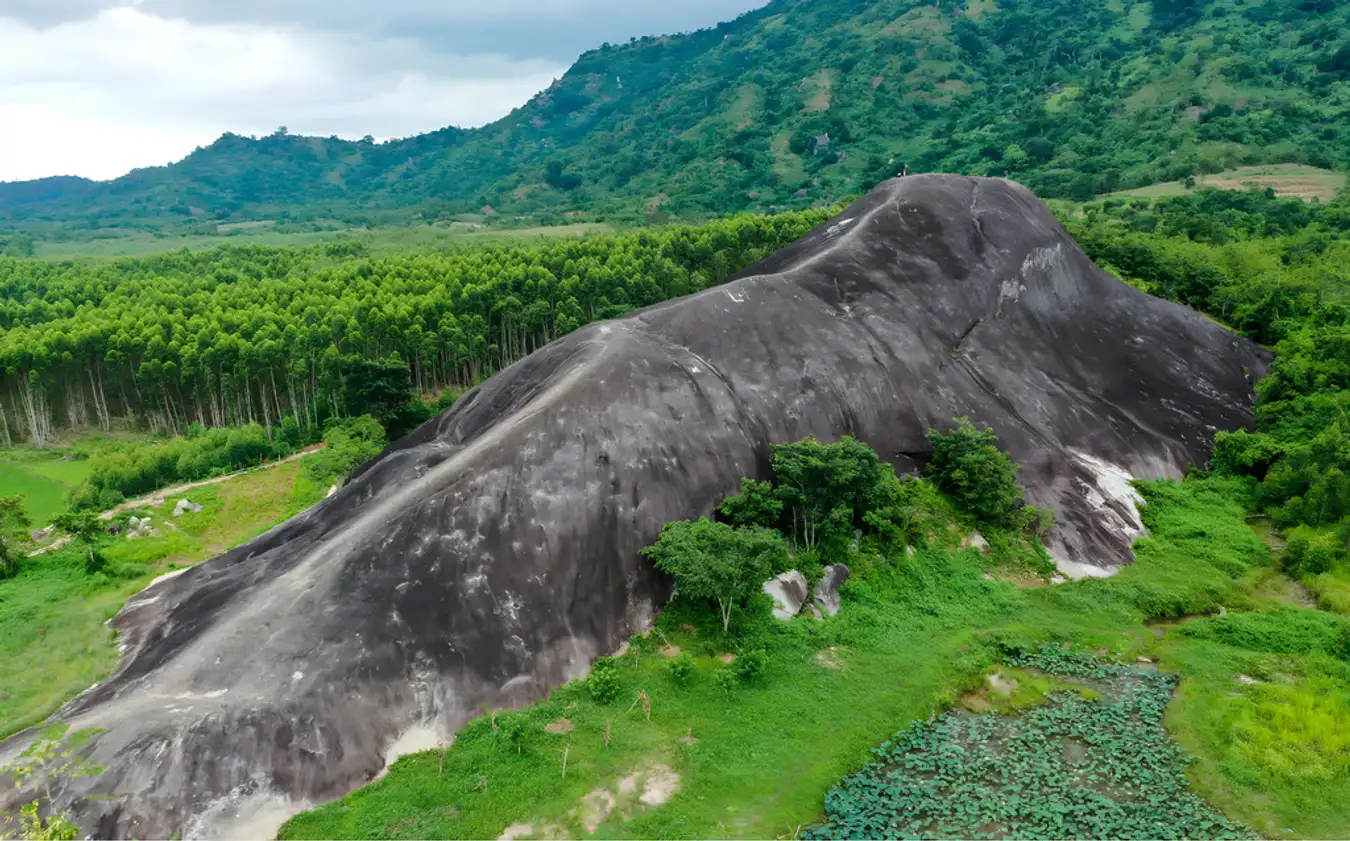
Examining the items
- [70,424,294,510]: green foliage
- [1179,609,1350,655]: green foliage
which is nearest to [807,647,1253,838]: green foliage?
[1179,609,1350,655]: green foliage

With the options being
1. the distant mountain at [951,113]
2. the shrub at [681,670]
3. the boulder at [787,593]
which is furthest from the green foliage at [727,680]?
the distant mountain at [951,113]

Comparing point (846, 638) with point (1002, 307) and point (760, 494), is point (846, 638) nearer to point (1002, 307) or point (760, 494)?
point (760, 494)

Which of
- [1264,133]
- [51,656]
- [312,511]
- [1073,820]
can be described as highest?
[1264,133]

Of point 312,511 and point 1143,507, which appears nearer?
point 312,511

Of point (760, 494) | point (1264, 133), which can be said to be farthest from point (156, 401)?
point (1264, 133)

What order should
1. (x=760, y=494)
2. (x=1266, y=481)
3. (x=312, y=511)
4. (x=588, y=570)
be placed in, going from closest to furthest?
1. (x=588, y=570)
2. (x=760, y=494)
3. (x=312, y=511)
4. (x=1266, y=481)

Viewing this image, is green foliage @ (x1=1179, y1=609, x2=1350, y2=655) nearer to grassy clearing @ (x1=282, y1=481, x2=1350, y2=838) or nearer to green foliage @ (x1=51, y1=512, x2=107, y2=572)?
grassy clearing @ (x1=282, y1=481, x2=1350, y2=838)

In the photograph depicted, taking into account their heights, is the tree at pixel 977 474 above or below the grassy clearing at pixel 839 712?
above

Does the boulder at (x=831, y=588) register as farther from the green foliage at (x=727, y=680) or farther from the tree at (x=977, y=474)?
the tree at (x=977, y=474)
